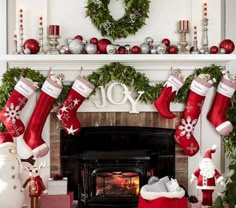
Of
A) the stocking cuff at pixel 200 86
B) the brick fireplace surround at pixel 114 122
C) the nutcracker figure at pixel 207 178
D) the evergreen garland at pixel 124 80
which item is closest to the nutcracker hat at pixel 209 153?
the nutcracker figure at pixel 207 178

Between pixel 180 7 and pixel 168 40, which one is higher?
pixel 180 7

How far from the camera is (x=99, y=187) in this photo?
3.92 metres

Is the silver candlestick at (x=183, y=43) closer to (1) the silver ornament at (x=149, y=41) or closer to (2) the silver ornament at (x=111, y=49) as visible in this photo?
(1) the silver ornament at (x=149, y=41)

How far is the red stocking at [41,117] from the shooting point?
3.83 metres

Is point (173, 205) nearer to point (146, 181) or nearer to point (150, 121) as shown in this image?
point (146, 181)

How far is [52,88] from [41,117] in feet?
0.77

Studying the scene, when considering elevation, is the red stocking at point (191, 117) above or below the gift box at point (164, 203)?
above

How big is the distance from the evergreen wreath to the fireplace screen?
1.02 m

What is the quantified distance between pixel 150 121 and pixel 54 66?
0.83 m

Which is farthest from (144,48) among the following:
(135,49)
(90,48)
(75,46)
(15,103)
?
(15,103)

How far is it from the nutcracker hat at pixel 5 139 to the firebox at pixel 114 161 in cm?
47

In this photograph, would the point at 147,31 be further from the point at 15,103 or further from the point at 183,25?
the point at 15,103

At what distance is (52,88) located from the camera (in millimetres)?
3822

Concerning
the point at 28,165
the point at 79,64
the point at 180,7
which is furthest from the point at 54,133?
the point at 180,7
